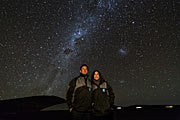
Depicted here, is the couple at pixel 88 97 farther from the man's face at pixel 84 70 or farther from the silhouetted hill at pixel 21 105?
the silhouetted hill at pixel 21 105

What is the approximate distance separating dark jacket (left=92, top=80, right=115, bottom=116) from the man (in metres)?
0.13

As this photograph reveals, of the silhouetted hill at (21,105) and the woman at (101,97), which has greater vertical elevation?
the woman at (101,97)

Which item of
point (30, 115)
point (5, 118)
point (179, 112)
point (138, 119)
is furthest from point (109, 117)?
point (5, 118)

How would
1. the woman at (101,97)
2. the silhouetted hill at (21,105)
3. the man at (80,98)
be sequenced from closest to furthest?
1. the man at (80,98)
2. the woman at (101,97)
3. the silhouetted hill at (21,105)

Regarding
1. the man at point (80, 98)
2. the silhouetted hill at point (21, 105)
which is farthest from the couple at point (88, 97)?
the silhouetted hill at point (21, 105)

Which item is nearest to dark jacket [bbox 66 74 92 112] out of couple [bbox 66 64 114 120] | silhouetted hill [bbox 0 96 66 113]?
couple [bbox 66 64 114 120]

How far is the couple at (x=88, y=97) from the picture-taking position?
2.54 meters

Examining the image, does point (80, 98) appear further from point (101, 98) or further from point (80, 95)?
point (101, 98)

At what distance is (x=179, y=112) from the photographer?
3100 mm

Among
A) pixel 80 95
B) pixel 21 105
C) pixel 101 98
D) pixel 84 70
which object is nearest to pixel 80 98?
→ pixel 80 95

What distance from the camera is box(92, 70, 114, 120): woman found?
2688 mm

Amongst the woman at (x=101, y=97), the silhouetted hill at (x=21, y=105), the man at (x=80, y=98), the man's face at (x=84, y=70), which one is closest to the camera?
the man at (x=80, y=98)

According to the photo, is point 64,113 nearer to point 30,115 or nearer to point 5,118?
point 30,115

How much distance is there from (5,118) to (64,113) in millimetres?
1431
